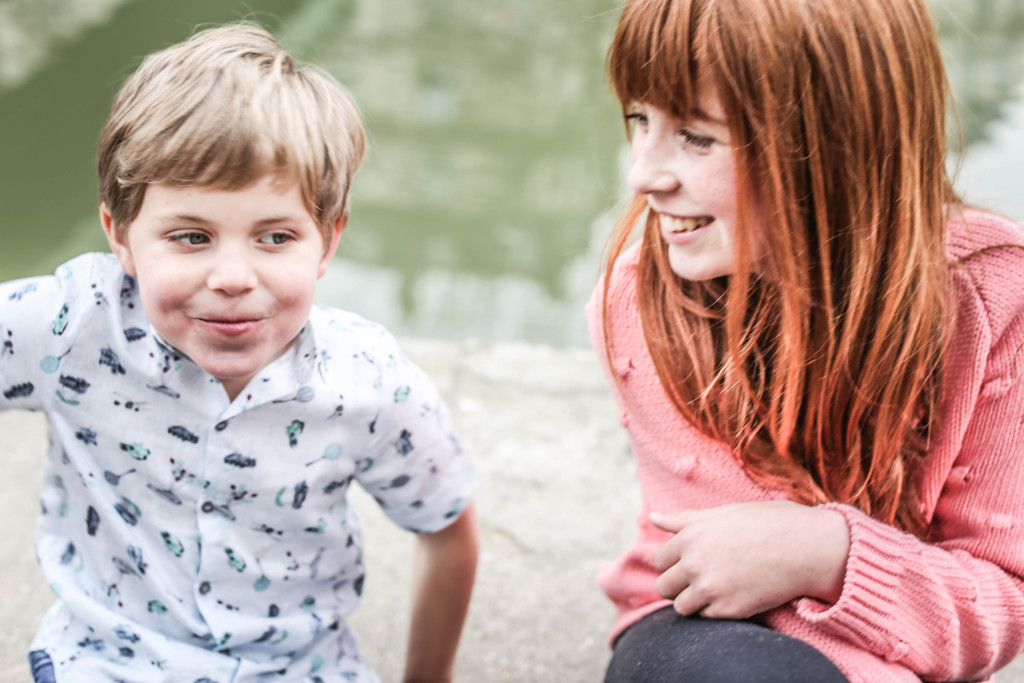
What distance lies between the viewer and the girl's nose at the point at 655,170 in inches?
41.7

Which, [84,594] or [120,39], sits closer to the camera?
[84,594]

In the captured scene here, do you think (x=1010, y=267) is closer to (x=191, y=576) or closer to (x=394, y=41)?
(x=191, y=576)

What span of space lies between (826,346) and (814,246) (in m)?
0.11

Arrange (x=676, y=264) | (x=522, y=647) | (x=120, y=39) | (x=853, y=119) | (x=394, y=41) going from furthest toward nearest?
1. (x=394, y=41)
2. (x=120, y=39)
3. (x=522, y=647)
4. (x=676, y=264)
5. (x=853, y=119)

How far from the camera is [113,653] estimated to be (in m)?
1.17

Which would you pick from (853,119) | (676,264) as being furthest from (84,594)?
(853,119)

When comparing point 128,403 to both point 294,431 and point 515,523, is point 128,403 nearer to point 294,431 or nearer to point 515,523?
point 294,431

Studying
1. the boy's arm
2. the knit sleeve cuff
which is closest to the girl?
the knit sleeve cuff

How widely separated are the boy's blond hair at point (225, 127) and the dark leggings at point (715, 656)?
1.90 feet

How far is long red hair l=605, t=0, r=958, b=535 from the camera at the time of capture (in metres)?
0.98

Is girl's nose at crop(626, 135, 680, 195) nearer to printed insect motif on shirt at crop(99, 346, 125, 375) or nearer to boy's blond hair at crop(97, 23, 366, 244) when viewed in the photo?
boy's blond hair at crop(97, 23, 366, 244)

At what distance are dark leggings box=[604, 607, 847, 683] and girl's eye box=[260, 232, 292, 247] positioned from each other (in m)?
0.60

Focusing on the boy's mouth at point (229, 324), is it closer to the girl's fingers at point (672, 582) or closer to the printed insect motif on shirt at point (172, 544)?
the printed insect motif on shirt at point (172, 544)

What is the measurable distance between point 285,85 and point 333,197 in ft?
0.41
